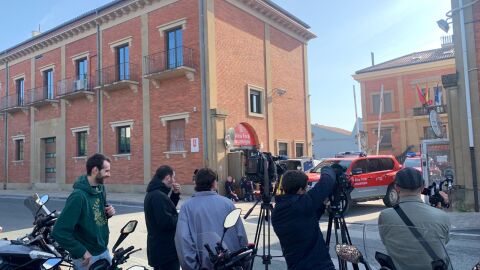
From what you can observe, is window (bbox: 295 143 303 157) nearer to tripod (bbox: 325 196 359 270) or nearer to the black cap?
tripod (bbox: 325 196 359 270)

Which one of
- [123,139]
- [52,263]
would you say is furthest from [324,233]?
[123,139]

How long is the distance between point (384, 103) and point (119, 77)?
2615cm

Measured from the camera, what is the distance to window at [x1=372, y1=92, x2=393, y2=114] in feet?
128

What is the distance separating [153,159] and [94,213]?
18.2m

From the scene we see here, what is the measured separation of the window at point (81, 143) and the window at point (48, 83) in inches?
167

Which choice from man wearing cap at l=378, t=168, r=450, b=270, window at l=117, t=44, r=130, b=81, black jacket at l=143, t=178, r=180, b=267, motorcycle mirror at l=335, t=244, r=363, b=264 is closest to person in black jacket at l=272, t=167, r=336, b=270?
motorcycle mirror at l=335, t=244, r=363, b=264

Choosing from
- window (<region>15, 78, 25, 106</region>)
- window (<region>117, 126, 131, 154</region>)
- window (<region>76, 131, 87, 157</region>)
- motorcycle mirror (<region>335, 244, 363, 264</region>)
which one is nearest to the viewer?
motorcycle mirror (<region>335, 244, 363, 264</region>)

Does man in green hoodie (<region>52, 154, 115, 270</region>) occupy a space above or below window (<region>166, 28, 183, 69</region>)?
below

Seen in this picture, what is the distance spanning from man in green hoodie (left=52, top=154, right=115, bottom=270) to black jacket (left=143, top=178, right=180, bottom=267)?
439 mm

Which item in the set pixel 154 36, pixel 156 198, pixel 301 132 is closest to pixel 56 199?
pixel 154 36

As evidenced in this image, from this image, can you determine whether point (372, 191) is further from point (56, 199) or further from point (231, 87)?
point (56, 199)

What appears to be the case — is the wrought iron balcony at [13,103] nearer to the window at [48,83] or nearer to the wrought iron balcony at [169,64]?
the window at [48,83]

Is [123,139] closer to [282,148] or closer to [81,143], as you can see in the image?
[81,143]

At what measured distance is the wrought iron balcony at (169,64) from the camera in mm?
20109
